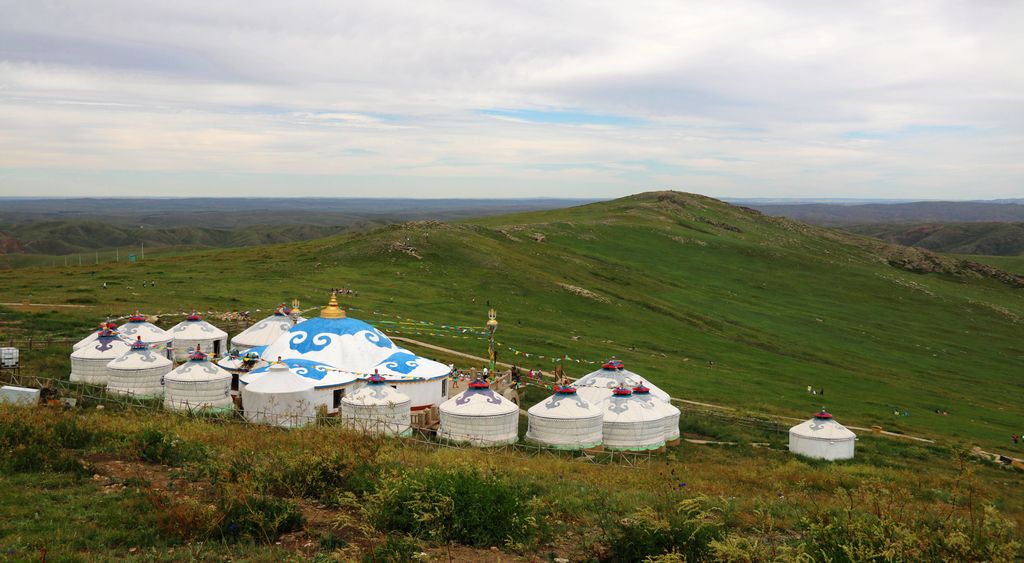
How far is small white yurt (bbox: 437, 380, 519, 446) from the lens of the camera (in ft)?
106

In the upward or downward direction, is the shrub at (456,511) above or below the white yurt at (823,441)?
above

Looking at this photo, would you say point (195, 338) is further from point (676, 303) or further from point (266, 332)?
point (676, 303)

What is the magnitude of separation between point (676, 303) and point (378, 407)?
207 ft

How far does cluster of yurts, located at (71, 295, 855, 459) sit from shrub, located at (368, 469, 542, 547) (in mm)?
16972

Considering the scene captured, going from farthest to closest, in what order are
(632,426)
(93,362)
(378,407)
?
(93,362), (632,426), (378,407)

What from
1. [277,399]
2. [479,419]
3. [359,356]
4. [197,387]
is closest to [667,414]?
[479,419]

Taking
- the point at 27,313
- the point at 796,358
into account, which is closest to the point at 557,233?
the point at 796,358

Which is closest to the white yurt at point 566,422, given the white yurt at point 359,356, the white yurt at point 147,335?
the white yurt at point 359,356

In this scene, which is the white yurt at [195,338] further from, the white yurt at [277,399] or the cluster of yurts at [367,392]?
the white yurt at [277,399]

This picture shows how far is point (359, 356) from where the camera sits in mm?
38719

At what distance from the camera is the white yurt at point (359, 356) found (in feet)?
123

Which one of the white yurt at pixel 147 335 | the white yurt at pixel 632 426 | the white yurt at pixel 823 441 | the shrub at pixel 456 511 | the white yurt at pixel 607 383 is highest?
the shrub at pixel 456 511

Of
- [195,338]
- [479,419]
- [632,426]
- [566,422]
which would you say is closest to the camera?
[479,419]

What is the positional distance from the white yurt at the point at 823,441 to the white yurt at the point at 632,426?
741 cm
